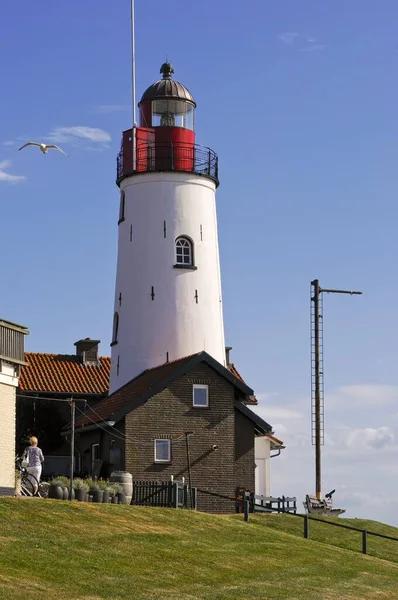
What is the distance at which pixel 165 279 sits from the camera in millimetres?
55906

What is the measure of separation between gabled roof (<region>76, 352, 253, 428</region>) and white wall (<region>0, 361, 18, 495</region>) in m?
10.6

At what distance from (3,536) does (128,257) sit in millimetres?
27470

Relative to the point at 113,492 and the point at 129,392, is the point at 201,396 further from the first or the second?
the point at 113,492

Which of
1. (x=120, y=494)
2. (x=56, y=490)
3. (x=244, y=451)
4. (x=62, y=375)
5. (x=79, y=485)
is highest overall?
(x=62, y=375)

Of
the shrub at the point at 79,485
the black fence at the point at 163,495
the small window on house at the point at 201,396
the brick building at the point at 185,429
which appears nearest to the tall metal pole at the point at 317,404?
the brick building at the point at 185,429

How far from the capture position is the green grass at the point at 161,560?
27766mm

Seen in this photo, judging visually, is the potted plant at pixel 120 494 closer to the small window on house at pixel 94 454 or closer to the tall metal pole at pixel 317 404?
the small window on house at pixel 94 454

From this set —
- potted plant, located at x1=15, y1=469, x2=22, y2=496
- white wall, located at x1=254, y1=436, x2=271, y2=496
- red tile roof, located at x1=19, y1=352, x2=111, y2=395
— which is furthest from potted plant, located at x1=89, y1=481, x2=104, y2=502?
red tile roof, located at x1=19, y1=352, x2=111, y2=395

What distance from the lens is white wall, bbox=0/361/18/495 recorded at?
128ft

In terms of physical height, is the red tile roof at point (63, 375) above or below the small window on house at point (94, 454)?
above

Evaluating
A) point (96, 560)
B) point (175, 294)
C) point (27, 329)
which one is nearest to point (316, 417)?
point (175, 294)

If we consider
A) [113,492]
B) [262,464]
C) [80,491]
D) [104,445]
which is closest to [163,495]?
[113,492]

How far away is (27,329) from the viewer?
41.0 metres

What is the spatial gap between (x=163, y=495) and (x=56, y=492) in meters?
5.86
